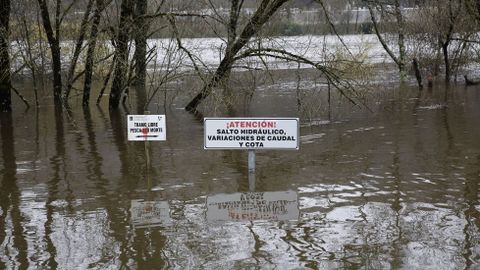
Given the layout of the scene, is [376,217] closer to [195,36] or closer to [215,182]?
[215,182]

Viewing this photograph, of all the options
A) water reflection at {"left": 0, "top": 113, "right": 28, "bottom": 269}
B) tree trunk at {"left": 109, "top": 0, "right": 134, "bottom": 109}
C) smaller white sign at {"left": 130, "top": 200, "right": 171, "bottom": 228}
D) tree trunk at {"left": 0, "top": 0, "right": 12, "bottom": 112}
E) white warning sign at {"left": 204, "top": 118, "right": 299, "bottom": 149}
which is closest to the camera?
water reflection at {"left": 0, "top": 113, "right": 28, "bottom": 269}

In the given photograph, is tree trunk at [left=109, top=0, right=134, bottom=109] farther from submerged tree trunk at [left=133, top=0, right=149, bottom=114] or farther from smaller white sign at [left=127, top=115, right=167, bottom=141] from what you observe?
smaller white sign at [left=127, top=115, right=167, bottom=141]

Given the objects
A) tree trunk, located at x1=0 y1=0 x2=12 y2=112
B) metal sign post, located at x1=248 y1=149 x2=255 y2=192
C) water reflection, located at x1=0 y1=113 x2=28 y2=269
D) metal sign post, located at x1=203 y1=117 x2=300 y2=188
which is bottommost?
water reflection, located at x1=0 y1=113 x2=28 y2=269

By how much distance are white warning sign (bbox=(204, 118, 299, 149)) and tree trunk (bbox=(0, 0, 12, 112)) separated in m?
13.2

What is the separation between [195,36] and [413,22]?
53.2ft

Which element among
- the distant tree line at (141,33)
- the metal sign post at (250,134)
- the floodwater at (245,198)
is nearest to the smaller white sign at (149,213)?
the floodwater at (245,198)

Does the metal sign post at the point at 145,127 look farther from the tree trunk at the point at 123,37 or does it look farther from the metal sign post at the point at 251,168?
the tree trunk at the point at 123,37

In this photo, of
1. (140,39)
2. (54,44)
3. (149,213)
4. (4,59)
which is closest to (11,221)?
(149,213)

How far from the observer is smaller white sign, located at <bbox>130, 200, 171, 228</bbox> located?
8070 mm

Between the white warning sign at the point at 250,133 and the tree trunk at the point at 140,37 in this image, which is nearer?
the white warning sign at the point at 250,133

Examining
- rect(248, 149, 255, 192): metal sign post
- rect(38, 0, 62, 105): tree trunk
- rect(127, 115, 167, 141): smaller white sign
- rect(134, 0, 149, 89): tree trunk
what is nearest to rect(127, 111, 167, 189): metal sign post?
rect(127, 115, 167, 141): smaller white sign

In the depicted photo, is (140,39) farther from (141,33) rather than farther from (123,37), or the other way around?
(123,37)

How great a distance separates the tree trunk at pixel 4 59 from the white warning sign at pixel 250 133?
1317 cm

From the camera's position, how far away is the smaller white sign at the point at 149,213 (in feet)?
26.5
